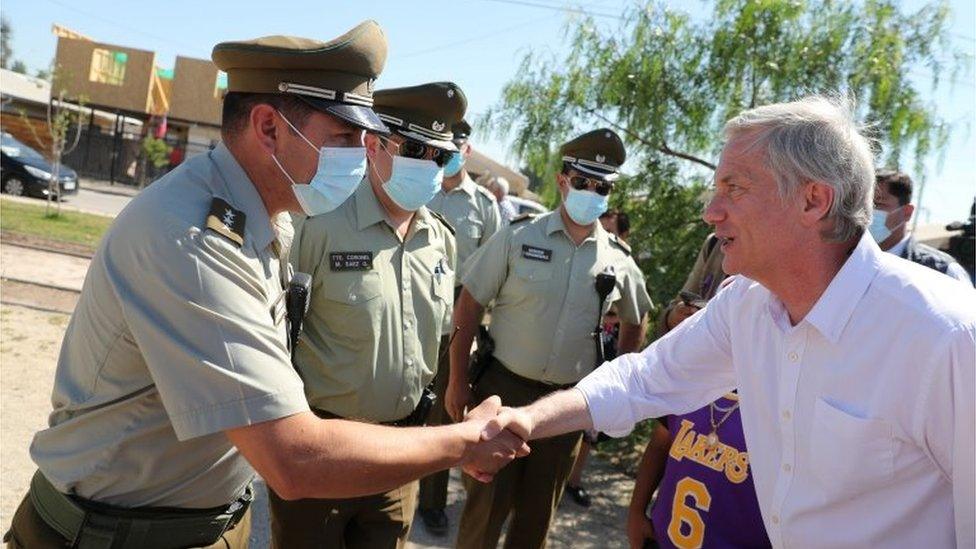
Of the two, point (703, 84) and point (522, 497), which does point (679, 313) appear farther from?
point (703, 84)

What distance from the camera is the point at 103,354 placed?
197cm

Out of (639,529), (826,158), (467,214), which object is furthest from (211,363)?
(467,214)

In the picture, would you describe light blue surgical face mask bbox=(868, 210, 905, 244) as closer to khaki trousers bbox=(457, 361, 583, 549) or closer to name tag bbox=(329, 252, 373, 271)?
khaki trousers bbox=(457, 361, 583, 549)

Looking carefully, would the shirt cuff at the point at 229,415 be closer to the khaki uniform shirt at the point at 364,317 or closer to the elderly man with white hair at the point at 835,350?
the elderly man with white hair at the point at 835,350

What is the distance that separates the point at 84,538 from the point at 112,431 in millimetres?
273

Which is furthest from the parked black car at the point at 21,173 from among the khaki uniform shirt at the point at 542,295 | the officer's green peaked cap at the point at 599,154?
the khaki uniform shirt at the point at 542,295

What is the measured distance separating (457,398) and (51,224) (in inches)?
519

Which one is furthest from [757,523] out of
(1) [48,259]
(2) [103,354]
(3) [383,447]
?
(1) [48,259]

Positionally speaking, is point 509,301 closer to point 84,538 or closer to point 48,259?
point 84,538

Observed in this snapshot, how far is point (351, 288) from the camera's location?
10.9ft

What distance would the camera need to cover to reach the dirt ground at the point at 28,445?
4.83 metres

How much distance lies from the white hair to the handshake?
3.78 feet

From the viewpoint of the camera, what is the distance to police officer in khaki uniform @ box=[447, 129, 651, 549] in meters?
4.30

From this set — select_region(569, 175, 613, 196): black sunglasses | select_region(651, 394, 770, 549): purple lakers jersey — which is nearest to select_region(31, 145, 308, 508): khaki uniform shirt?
select_region(651, 394, 770, 549): purple lakers jersey
